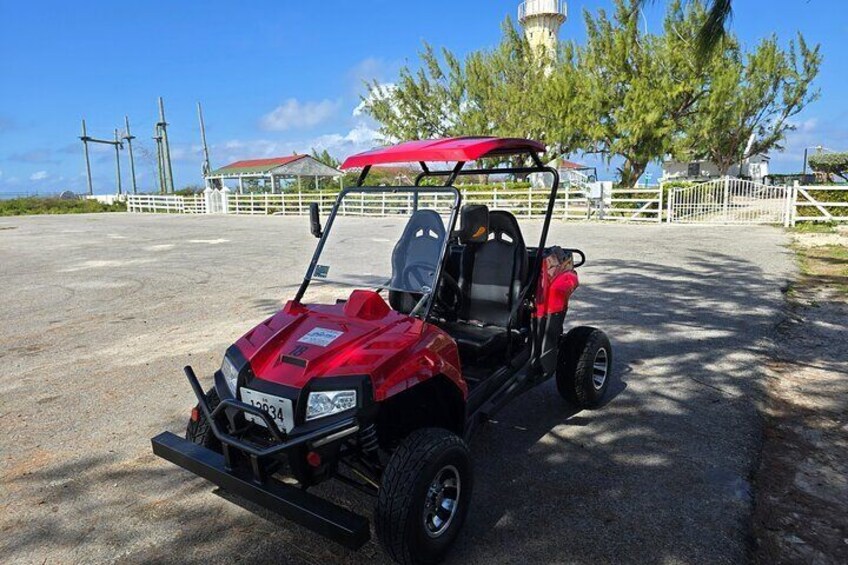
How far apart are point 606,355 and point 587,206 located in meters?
19.1

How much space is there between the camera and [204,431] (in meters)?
2.85

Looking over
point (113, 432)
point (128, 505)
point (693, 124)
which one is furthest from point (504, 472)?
point (693, 124)

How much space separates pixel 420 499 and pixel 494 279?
1868mm

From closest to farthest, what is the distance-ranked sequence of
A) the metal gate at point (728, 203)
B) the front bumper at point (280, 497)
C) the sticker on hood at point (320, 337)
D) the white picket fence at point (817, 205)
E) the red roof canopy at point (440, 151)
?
the front bumper at point (280, 497) < the sticker on hood at point (320, 337) < the red roof canopy at point (440, 151) < the white picket fence at point (817, 205) < the metal gate at point (728, 203)

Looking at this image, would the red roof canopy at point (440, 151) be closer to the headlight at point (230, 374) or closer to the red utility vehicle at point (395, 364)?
the red utility vehicle at point (395, 364)

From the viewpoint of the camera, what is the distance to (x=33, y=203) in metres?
42.7

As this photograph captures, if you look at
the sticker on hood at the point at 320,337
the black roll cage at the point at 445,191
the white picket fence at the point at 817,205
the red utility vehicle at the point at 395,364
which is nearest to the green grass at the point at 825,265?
the white picket fence at the point at 817,205

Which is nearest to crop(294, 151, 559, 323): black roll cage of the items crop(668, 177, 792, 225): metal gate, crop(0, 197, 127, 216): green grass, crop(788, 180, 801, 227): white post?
crop(788, 180, 801, 227): white post

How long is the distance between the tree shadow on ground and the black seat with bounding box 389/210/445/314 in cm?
109

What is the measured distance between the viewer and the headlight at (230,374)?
264cm

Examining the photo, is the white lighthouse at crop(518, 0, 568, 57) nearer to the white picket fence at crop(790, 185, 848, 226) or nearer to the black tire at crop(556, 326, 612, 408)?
the white picket fence at crop(790, 185, 848, 226)

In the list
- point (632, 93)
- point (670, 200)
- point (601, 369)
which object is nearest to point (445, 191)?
point (601, 369)

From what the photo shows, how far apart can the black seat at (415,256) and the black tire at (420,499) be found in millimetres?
903

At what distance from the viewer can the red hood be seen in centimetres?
246
